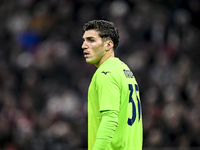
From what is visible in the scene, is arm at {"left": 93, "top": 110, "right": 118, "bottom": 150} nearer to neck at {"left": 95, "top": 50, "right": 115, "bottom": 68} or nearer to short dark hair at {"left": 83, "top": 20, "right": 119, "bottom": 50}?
neck at {"left": 95, "top": 50, "right": 115, "bottom": 68}

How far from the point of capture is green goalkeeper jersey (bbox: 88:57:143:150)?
1.91 meters

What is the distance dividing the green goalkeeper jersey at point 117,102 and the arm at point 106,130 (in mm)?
46

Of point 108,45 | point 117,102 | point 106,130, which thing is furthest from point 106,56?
point 106,130

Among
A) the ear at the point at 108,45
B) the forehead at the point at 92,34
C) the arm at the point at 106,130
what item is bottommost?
the arm at the point at 106,130

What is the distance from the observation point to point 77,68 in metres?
5.70

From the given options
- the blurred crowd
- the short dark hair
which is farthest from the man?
the blurred crowd

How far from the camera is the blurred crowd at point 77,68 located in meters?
5.31

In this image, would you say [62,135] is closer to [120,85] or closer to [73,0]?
[73,0]

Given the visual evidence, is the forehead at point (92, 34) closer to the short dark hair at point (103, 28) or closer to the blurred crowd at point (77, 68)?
the short dark hair at point (103, 28)

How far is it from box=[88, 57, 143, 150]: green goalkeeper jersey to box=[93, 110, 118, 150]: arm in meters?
0.05

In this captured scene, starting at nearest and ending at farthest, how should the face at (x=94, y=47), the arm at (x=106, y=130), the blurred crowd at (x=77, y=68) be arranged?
the arm at (x=106, y=130), the face at (x=94, y=47), the blurred crowd at (x=77, y=68)

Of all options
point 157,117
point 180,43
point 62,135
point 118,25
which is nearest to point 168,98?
point 157,117

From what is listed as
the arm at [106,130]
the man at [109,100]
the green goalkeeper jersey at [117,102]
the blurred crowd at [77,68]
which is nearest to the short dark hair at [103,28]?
the man at [109,100]

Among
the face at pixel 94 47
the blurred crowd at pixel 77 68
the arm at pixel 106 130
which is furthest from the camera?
the blurred crowd at pixel 77 68
